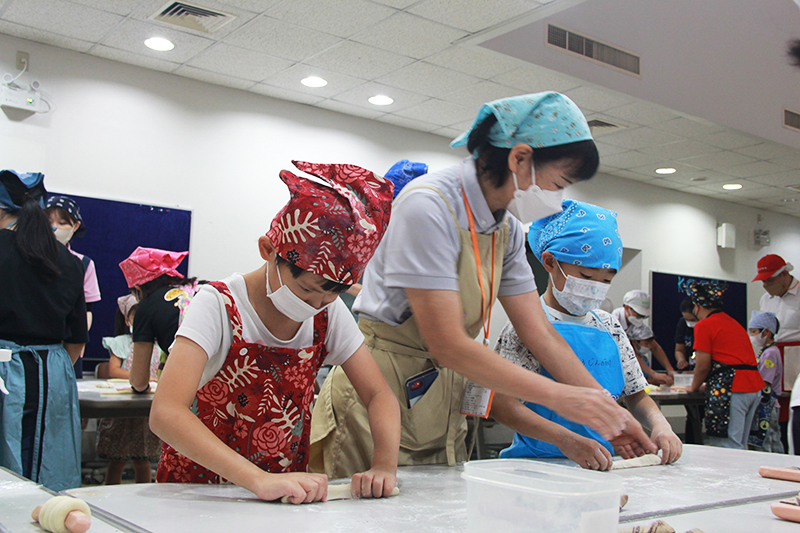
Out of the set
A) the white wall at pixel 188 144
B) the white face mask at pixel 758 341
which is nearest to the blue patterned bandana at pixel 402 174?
the white wall at pixel 188 144

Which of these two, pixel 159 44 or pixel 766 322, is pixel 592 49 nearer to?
pixel 766 322

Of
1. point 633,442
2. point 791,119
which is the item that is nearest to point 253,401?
point 633,442


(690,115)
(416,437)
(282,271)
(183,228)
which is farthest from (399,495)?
(690,115)

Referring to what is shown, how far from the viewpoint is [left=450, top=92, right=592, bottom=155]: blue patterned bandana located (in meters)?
1.32

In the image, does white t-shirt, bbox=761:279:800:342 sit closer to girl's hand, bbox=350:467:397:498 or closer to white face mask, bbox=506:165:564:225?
white face mask, bbox=506:165:564:225

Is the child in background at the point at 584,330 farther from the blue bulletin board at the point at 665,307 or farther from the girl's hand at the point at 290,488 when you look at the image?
the blue bulletin board at the point at 665,307

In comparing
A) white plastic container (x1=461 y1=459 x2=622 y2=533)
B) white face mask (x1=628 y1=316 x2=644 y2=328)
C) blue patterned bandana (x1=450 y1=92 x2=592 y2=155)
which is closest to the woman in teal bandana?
blue patterned bandana (x1=450 y1=92 x2=592 y2=155)

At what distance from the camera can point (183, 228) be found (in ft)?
17.0

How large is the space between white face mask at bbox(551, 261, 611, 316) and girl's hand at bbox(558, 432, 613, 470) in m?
0.42

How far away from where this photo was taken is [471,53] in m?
4.54

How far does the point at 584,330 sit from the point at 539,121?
638mm

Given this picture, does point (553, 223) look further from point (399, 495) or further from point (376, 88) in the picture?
point (376, 88)

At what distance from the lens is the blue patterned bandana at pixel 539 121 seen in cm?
132

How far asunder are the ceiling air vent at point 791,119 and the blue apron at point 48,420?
19.0 ft
